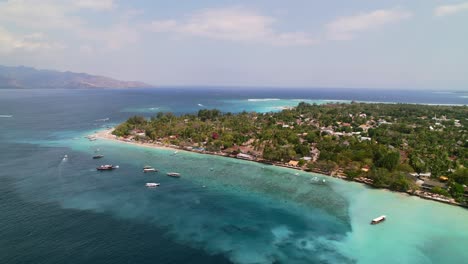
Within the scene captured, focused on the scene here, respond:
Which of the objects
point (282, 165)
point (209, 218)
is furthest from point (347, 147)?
point (209, 218)

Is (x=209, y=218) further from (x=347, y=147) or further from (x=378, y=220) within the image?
(x=347, y=147)

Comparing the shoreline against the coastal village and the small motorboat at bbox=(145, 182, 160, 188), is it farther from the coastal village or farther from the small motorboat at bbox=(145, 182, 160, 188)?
the small motorboat at bbox=(145, 182, 160, 188)

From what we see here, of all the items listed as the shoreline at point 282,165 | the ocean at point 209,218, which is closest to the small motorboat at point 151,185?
the ocean at point 209,218

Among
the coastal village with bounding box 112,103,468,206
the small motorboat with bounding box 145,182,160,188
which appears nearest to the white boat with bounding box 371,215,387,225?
the coastal village with bounding box 112,103,468,206

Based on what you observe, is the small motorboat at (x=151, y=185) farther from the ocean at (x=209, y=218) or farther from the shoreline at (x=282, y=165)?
the shoreline at (x=282, y=165)

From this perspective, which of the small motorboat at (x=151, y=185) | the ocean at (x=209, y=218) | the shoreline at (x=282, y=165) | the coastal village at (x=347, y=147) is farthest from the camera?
the small motorboat at (x=151, y=185)

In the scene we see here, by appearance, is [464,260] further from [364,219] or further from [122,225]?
[122,225]
